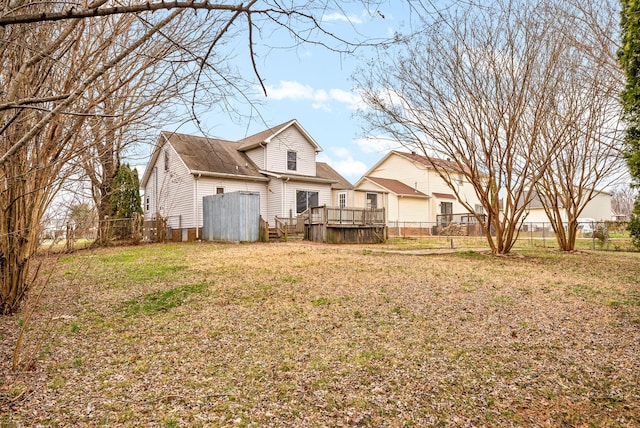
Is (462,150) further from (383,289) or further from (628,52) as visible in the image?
(383,289)

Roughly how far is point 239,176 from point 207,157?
2175 millimetres

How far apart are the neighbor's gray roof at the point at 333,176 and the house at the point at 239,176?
232 centimetres

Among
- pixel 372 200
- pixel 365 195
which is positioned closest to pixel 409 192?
pixel 372 200

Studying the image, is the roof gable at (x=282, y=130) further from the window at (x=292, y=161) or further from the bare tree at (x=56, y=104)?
the bare tree at (x=56, y=104)

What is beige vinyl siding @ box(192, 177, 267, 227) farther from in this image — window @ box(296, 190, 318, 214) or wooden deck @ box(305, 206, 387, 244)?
wooden deck @ box(305, 206, 387, 244)

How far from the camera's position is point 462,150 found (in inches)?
498

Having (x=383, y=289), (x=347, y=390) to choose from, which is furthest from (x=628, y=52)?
(x=347, y=390)

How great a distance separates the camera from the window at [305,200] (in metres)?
21.3

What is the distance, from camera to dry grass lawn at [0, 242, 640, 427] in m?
3.10

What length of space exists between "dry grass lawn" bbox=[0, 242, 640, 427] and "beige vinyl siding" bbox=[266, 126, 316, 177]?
14.0 meters

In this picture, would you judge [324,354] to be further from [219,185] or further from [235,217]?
Result: [219,185]

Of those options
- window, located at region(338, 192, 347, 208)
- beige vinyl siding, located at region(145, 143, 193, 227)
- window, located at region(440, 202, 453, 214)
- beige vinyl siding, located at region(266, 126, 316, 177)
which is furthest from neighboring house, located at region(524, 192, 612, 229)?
beige vinyl siding, located at region(145, 143, 193, 227)

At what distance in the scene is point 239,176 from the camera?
63.0ft

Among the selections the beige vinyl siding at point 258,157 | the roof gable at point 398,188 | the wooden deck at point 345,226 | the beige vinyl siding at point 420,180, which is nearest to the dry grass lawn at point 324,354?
the wooden deck at point 345,226
